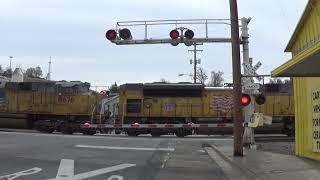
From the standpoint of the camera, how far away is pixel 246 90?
76.4 ft

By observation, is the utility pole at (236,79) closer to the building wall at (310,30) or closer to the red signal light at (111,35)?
the building wall at (310,30)

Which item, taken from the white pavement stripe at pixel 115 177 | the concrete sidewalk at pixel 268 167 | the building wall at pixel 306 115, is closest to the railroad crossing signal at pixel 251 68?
the building wall at pixel 306 115

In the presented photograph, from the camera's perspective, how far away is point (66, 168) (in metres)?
15.1

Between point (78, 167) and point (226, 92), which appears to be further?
point (226, 92)

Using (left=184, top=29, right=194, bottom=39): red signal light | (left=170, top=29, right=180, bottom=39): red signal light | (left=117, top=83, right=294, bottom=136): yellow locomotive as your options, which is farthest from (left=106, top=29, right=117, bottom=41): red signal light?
(left=117, top=83, right=294, bottom=136): yellow locomotive

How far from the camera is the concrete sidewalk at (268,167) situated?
1375 centimetres

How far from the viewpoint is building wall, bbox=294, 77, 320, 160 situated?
18.1 metres

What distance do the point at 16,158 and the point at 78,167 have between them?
321 cm

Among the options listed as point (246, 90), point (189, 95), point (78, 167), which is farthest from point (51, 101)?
point (78, 167)

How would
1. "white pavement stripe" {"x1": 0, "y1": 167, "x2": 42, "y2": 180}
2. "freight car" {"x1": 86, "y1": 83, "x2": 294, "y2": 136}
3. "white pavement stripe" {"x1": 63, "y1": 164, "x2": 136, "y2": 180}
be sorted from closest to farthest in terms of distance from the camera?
"white pavement stripe" {"x1": 0, "y1": 167, "x2": 42, "y2": 180}, "white pavement stripe" {"x1": 63, "y1": 164, "x2": 136, "y2": 180}, "freight car" {"x1": 86, "y1": 83, "x2": 294, "y2": 136}

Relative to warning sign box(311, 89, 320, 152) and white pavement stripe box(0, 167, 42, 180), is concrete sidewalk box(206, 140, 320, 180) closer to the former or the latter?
warning sign box(311, 89, 320, 152)

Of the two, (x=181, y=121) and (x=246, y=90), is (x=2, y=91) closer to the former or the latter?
(x=181, y=121)

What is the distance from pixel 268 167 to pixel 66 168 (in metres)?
5.43

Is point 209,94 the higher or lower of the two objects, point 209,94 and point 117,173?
the higher
